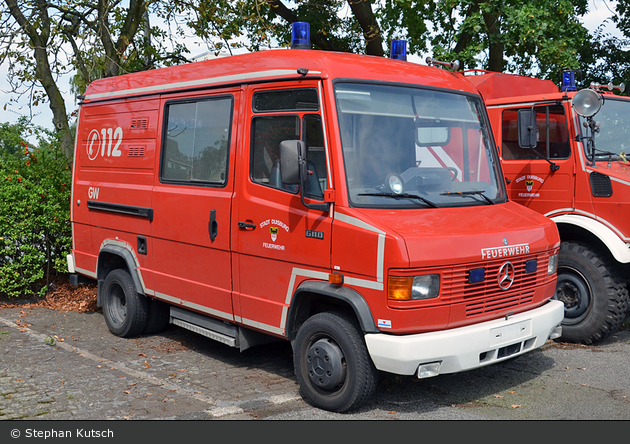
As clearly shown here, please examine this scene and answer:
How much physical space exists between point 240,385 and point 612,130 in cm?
490

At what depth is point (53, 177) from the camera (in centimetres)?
986

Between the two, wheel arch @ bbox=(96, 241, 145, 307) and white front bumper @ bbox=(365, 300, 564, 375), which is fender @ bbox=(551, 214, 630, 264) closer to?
white front bumper @ bbox=(365, 300, 564, 375)

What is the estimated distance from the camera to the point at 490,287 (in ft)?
16.9

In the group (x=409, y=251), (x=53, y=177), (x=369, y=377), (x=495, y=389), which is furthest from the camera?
(x=53, y=177)

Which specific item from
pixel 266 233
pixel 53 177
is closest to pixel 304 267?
pixel 266 233

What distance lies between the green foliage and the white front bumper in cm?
640

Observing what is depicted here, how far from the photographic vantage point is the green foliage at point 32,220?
932cm

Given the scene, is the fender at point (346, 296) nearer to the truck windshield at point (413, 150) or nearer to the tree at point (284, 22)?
the truck windshield at point (413, 150)

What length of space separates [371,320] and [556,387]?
7.12 ft

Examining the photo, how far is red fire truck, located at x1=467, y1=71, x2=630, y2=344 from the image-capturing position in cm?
699

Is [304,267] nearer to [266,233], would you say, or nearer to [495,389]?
[266,233]

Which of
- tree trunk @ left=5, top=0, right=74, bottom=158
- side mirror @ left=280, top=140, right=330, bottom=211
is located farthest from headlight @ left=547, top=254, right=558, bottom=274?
tree trunk @ left=5, top=0, right=74, bottom=158

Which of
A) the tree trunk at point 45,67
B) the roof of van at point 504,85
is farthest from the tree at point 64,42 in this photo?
the roof of van at point 504,85

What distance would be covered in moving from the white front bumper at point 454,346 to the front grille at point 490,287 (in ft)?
0.44
